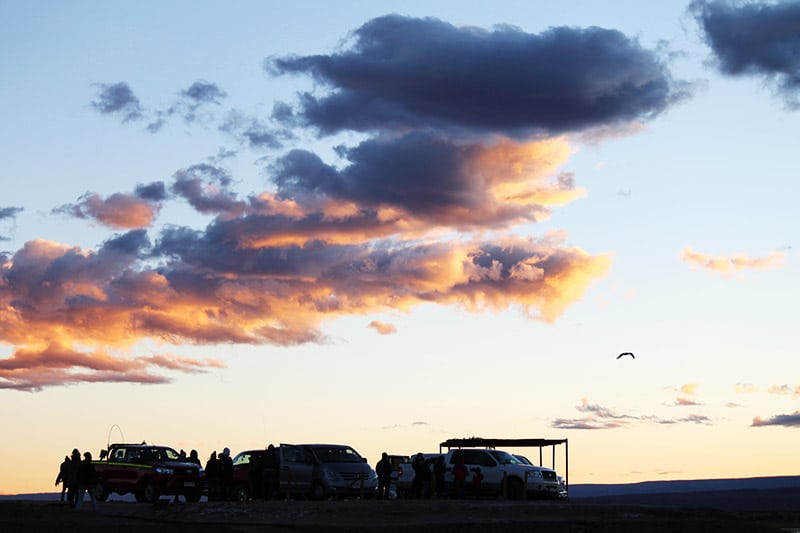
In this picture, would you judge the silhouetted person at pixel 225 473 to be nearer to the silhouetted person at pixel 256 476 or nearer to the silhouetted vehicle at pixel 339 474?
the silhouetted person at pixel 256 476

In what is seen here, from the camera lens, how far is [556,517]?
36.9 m

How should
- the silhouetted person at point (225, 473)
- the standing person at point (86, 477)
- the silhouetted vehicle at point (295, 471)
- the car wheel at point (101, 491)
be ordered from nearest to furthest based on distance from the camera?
the standing person at point (86, 477) < the silhouetted vehicle at point (295, 471) < the silhouetted person at point (225, 473) < the car wheel at point (101, 491)

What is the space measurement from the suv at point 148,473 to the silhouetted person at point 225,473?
131cm

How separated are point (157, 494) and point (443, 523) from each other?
14.9 m

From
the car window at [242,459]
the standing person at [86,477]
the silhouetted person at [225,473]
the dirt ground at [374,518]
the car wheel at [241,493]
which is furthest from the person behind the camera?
the car window at [242,459]

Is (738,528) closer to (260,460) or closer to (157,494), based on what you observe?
(260,460)

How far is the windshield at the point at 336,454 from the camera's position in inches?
1750

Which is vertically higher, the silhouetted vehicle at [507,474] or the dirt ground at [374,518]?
the silhouetted vehicle at [507,474]

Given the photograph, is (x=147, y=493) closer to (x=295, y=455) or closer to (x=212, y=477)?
(x=212, y=477)

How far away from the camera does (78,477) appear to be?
1553 inches

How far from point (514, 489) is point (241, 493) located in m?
10.6

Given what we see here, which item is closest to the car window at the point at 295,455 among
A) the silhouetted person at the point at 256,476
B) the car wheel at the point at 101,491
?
the silhouetted person at the point at 256,476

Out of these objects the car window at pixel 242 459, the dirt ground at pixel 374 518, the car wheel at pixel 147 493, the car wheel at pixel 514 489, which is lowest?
the dirt ground at pixel 374 518

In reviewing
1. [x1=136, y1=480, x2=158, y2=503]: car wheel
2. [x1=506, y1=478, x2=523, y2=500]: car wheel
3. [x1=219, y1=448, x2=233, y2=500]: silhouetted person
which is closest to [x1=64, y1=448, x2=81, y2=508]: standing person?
[x1=136, y1=480, x2=158, y2=503]: car wheel
